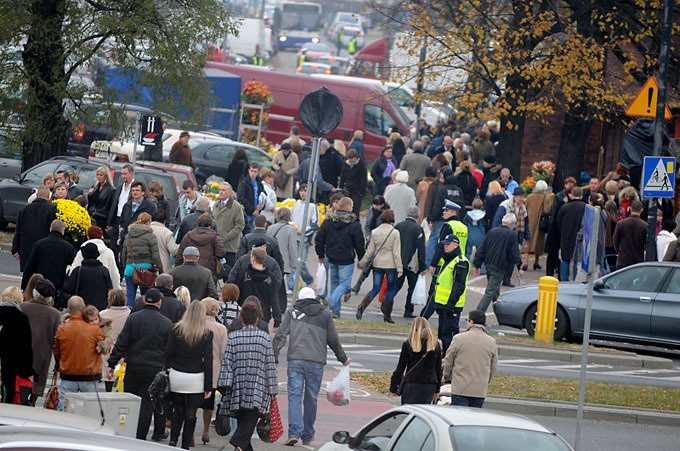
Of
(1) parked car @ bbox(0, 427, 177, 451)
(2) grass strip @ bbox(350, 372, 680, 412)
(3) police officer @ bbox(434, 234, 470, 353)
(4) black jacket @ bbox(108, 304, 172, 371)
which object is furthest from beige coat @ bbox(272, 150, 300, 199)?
(1) parked car @ bbox(0, 427, 177, 451)

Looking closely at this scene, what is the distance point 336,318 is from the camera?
21.2 m

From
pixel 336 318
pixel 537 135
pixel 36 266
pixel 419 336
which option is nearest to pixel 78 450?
pixel 419 336

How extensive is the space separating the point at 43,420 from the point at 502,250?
46.9 ft

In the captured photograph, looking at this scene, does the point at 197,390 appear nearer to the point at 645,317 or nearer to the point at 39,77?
the point at 645,317

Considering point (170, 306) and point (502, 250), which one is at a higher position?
point (502, 250)

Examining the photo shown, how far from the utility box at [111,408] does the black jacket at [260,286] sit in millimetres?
4858

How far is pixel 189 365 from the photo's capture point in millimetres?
12500

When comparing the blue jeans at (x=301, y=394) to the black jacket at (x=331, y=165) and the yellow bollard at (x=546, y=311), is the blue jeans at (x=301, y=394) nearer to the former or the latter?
the yellow bollard at (x=546, y=311)

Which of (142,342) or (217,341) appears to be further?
(217,341)

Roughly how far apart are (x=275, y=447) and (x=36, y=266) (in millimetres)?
5037

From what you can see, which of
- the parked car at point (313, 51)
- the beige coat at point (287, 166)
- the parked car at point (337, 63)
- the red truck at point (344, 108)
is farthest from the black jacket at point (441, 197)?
the parked car at point (313, 51)

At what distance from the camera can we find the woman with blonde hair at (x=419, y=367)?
13352mm

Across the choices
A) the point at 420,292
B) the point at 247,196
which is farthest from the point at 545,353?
the point at 247,196

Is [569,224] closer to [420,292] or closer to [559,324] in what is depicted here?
[559,324]
